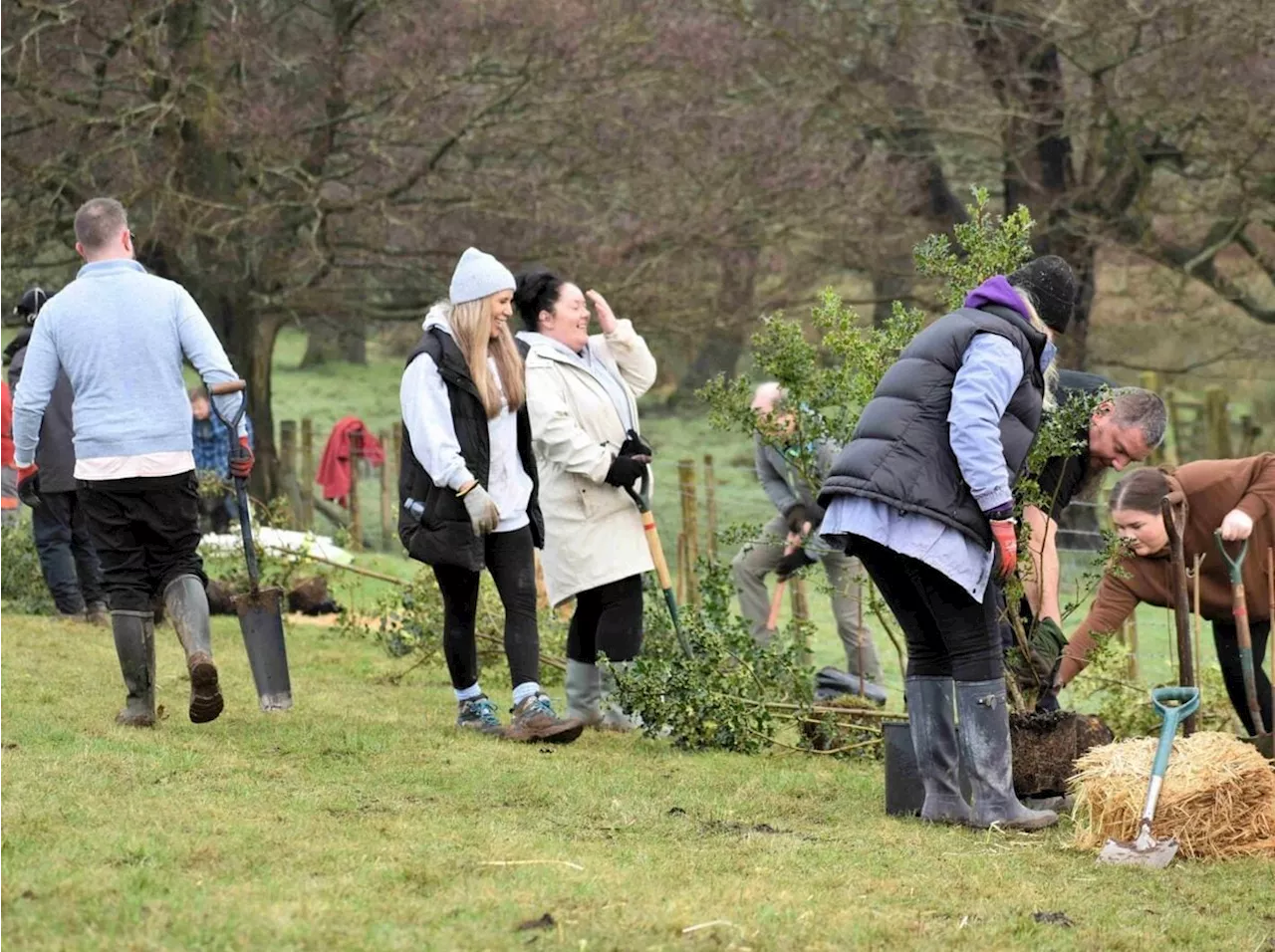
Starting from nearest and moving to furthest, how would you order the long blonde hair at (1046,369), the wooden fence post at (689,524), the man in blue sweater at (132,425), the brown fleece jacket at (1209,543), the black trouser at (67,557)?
the long blonde hair at (1046,369) → the man in blue sweater at (132,425) → the brown fleece jacket at (1209,543) → the black trouser at (67,557) → the wooden fence post at (689,524)

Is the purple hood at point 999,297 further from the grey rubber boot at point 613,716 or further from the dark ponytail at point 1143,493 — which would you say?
the grey rubber boot at point 613,716

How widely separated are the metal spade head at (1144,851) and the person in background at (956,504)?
52cm

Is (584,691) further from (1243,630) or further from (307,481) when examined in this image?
(307,481)

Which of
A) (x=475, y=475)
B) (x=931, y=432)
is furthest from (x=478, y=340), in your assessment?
(x=931, y=432)

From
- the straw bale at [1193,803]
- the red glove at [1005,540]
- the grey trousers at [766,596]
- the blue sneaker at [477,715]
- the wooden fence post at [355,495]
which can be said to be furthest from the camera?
the wooden fence post at [355,495]

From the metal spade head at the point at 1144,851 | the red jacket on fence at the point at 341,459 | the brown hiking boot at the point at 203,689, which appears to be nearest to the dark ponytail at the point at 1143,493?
the metal spade head at the point at 1144,851

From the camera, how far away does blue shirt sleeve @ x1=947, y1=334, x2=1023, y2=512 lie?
6.30 m

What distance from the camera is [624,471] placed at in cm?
866

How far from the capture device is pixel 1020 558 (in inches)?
284

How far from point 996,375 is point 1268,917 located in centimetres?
180

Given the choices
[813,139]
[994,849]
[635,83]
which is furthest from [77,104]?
[994,849]

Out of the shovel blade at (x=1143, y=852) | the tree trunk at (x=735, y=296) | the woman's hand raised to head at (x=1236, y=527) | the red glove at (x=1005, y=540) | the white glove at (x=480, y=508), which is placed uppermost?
the tree trunk at (x=735, y=296)

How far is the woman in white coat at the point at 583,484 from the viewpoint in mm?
8648

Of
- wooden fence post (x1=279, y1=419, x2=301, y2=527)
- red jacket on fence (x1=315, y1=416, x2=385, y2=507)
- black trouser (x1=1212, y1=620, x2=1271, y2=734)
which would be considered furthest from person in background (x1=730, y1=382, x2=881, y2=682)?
red jacket on fence (x1=315, y1=416, x2=385, y2=507)
